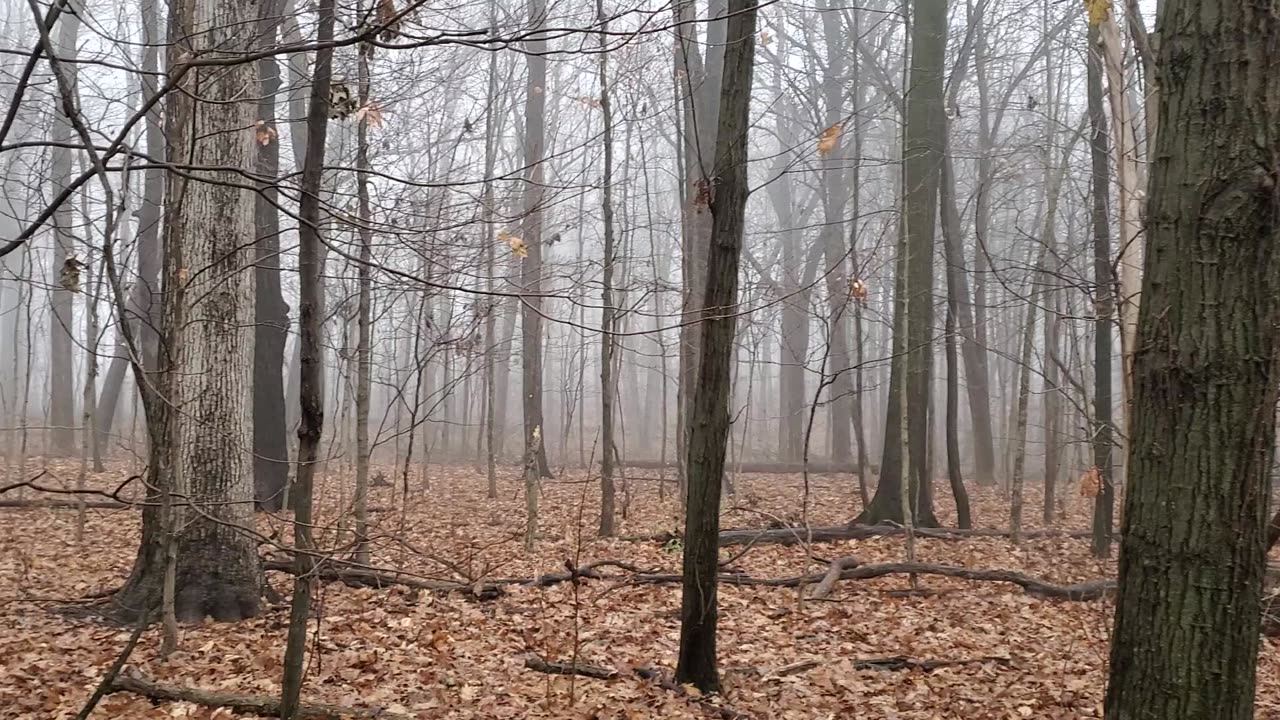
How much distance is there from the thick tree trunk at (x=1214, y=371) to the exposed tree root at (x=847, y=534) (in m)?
6.27

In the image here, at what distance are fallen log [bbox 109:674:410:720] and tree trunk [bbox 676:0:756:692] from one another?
1664 millimetres

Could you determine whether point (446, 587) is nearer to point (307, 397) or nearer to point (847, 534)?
point (307, 397)

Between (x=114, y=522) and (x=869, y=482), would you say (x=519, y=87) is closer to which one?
(x=869, y=482)

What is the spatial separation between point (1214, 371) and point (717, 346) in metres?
2.28

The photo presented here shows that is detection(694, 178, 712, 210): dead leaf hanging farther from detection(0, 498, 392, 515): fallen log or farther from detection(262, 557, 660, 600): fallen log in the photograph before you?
detection(0, 498, 392, 515): fallen log

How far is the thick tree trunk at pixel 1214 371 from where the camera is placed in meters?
2.76

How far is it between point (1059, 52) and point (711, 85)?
665 centimetres

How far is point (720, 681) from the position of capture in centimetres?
479

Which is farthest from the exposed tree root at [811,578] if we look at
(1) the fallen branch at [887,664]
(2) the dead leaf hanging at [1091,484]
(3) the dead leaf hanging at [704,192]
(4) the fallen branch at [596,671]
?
(3) the dead leaf hanging at [704,192]

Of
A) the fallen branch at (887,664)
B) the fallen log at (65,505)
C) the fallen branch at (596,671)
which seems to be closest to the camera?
the fallen branch at (596,671)

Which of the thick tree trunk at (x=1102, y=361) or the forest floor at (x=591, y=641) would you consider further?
the thick tree trunk at (x=1102, y=361)

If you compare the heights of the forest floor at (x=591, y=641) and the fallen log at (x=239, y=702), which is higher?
the fallen log at (x=239, y=702)

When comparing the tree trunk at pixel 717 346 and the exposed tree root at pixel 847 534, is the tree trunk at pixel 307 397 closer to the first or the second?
the tree trunk at pixel 717 346

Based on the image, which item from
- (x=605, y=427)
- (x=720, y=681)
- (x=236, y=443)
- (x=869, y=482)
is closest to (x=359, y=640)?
(x=236, y=443)
